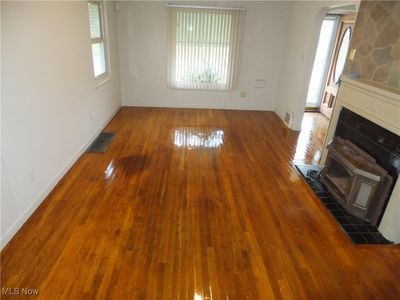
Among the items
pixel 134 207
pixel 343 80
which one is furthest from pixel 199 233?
pixel 343 80

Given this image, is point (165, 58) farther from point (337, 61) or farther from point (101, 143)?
point (337, 61)

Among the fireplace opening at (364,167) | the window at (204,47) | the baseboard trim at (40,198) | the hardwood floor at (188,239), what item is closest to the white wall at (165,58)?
the window at (204,47)

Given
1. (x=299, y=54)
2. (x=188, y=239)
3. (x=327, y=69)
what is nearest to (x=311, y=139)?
(x=299, y=54)

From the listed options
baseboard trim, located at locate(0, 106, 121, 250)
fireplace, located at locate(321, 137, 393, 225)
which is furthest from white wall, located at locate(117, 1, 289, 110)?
fireplace, located at locate(321, 137, 393, 225)

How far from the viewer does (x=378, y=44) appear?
271cm

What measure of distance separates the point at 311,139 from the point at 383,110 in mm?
2162

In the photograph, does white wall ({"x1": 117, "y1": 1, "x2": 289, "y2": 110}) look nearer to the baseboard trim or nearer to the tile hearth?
the baseboard trim

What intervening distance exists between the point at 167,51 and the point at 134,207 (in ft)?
12.5

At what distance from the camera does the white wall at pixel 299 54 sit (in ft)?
14.3

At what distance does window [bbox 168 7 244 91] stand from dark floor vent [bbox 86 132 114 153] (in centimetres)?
203

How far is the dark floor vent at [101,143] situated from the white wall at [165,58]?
1766 mm

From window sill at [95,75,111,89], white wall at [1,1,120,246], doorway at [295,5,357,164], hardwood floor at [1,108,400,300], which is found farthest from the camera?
doorway at [295,5,357,164]

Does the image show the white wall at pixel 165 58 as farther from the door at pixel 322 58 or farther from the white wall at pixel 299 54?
the door at pixel 322 58

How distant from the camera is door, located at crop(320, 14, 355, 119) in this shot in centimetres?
532
